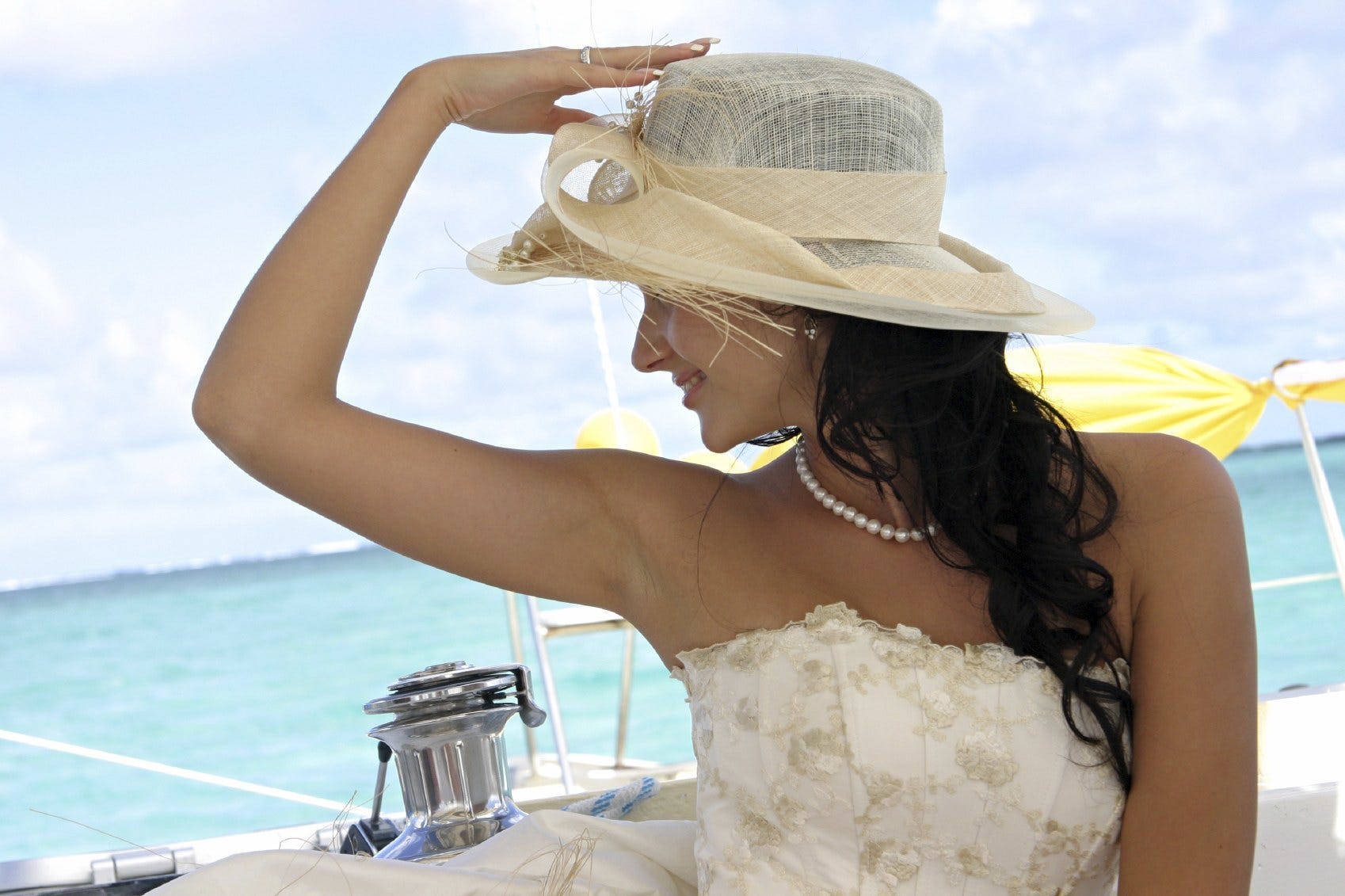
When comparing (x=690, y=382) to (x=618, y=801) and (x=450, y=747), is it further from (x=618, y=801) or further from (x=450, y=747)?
(x=618, y=801)

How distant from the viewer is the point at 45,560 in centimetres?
2206

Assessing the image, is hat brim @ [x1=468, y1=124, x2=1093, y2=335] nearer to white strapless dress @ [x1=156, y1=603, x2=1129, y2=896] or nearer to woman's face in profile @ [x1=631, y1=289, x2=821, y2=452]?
woman's face in profile @ [x1=631, y1=289, x2=821, y2=452]

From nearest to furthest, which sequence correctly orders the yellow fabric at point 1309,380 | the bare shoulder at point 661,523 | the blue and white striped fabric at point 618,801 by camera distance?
1. the bare shoulder at point 661,523
2. the blue and white striped fabric at point 618,801
3. the yellow fabric at point 1309,380

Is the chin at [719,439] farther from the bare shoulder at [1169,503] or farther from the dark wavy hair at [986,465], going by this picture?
the bare shoulder at [1169,503]

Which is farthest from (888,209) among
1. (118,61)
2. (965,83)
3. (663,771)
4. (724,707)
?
(118,61)

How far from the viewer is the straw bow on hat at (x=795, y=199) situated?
1.13 metres

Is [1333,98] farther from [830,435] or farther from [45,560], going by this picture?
[45,560]

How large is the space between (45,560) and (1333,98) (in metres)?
25.7

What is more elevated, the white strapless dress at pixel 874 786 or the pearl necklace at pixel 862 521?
the pearl necklace at pixel 862 521

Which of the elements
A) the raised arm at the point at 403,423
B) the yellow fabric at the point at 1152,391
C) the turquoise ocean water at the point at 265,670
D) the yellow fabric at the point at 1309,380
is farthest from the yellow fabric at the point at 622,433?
the turquoise ocean water at the point at 265,670

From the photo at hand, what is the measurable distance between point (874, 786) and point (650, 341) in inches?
20.6

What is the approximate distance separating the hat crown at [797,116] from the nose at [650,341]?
165 mm

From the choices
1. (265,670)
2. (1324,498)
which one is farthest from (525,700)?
(265,670)

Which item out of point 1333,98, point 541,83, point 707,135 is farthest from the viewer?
point 1333,98
